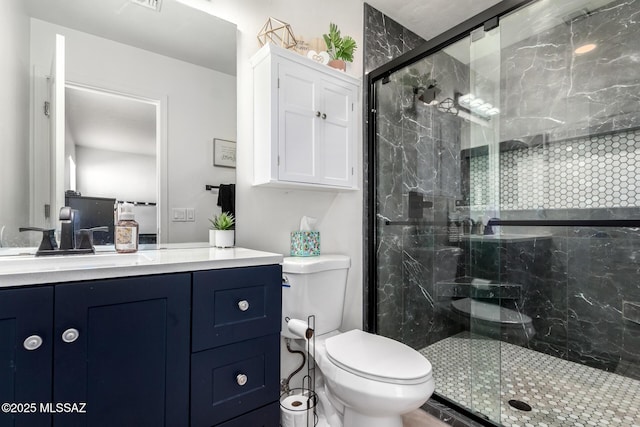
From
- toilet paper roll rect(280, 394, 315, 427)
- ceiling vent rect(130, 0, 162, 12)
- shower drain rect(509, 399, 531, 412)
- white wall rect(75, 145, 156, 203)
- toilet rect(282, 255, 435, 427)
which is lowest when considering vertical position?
shower drain rect(509, 399, 531, 412)

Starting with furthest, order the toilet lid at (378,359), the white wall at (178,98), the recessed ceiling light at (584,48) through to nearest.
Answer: the recessed ceiling light at (584,48)
the white wall at (178,98)
the toilet lid at (378,359)

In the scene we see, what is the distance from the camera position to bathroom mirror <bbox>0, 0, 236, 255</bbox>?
1141 millimetres

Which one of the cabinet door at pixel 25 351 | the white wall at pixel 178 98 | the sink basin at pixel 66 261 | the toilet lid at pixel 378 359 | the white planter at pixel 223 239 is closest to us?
the cabinet door at pixel 25 351

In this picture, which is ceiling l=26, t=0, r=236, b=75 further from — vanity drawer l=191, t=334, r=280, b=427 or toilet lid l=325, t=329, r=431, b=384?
toilet lid l=325, t=329, r=431, b=384

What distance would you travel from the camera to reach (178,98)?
146 centimetres

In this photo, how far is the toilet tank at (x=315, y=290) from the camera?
1.50 m

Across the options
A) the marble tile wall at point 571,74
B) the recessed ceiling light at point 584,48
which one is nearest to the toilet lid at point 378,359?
the marble tile wall at point 571,74

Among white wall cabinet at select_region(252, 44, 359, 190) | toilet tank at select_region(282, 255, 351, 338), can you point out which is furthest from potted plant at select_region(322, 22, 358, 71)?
toilet tank at select_region(282, 255, 351, 338)

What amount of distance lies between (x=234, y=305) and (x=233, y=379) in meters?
0.25

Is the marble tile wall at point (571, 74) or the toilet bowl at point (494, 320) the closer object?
Result: the toilet bowl at point (494, 320)

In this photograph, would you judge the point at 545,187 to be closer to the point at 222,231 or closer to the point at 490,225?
the point at 490,225

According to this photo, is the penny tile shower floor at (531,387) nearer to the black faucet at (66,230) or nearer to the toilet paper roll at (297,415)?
the toilet paper roll at (297,415)

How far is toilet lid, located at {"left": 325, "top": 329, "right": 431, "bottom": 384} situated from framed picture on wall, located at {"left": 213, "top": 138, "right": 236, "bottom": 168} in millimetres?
1028

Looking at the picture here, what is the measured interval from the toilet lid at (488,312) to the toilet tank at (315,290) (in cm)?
86
